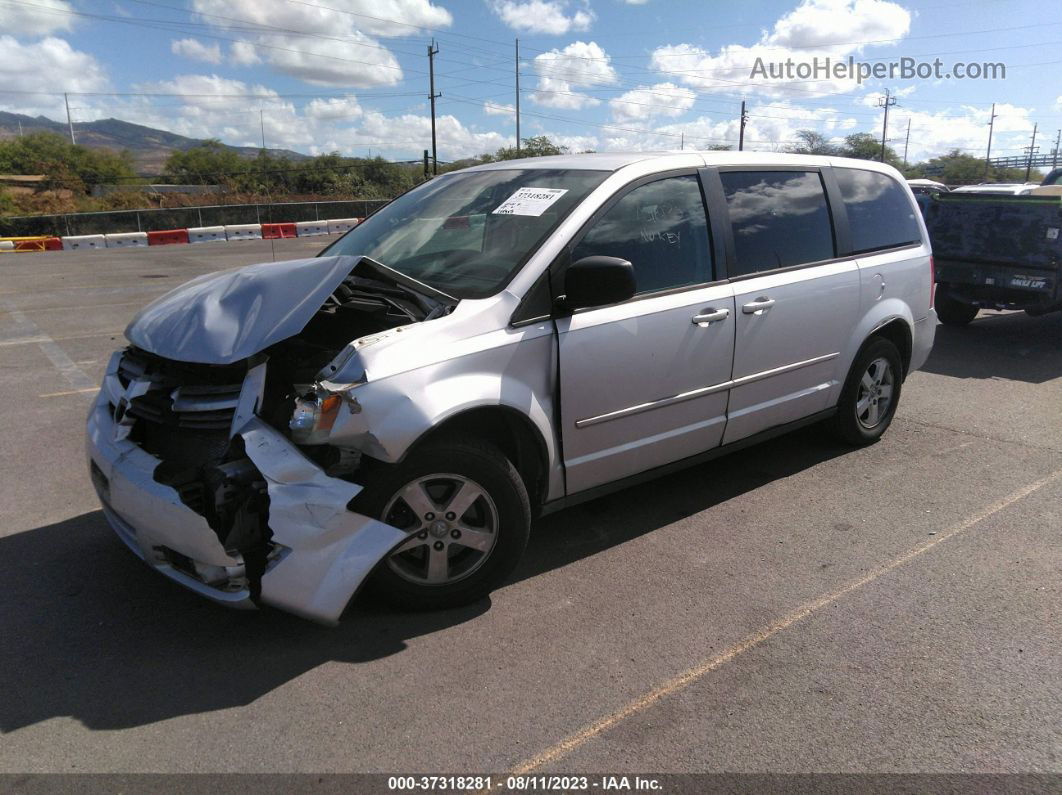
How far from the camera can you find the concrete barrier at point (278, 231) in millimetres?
26184

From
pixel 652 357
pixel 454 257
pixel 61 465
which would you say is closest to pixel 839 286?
pixel 652 357

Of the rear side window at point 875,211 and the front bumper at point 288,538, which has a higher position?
the rear side window at point 875,211

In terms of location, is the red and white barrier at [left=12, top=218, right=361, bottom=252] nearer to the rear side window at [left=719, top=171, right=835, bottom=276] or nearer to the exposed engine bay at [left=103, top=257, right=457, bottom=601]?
the rear side window at [left=719, top=171, right=835, bottom=276]

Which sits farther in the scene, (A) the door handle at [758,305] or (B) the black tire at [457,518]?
(A) the door handle at [758,305]

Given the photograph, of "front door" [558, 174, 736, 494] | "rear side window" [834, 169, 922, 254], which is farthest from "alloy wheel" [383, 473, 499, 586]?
"rear side window" [834, 169, 922, 254]

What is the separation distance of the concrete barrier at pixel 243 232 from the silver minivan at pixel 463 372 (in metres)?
23.7

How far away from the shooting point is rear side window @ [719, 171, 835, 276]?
4398 mm

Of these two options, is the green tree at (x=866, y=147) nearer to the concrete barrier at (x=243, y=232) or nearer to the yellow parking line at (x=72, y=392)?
the concrete barrier at (x=243, y=232)

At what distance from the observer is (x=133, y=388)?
11.2 ft

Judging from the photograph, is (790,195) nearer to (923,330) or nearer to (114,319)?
(923,330)

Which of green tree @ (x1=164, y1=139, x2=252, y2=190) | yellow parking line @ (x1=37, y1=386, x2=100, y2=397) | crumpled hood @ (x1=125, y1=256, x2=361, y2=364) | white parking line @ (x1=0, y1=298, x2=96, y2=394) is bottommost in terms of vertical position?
yellow parking line @ (x1=37, y1=386, x2=100, y2=397)

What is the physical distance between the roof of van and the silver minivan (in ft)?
0.09

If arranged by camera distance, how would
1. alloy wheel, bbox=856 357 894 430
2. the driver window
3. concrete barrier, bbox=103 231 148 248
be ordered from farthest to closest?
1. concrete barrier, bbox=103 231 148 248
2. alloy wheel, bbox=856 357 894 430
3. the driver window

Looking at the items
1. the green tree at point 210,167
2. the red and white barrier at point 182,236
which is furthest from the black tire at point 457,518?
the green tree at point 210,167
